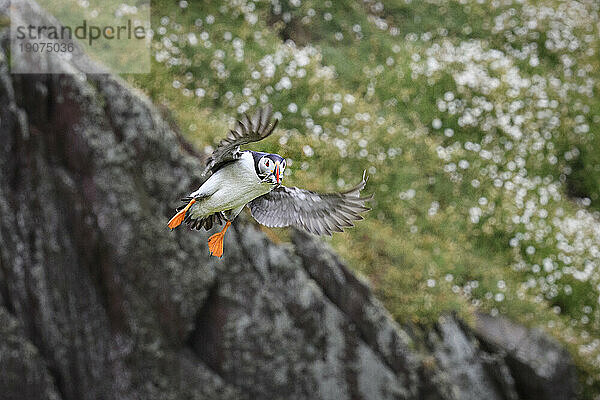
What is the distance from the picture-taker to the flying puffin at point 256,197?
1557 millimetres

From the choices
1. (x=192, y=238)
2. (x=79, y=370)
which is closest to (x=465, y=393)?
(x=192, y=238)

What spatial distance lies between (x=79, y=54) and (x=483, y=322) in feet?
18.3

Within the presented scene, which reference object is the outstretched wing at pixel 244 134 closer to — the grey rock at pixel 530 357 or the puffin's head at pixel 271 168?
the puffin's head at pixel 271 168

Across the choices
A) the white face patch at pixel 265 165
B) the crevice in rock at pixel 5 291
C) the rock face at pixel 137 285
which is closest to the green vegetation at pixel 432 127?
the rock face at pixel 137 285

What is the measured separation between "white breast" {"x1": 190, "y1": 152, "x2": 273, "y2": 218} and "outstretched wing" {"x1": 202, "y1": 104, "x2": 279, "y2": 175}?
3cm

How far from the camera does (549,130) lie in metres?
12.4

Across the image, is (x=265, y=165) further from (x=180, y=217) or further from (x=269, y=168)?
(x=180, y=217)

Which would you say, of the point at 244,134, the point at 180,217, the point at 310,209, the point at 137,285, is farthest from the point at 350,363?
the point at 244,134

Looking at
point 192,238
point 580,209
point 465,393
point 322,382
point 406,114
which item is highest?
point 406,114

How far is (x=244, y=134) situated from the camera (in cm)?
161

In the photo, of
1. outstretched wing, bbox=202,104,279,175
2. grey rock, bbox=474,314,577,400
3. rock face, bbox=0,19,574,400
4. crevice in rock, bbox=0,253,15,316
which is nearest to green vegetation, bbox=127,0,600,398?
grey rock, bbox=474,314,577,400

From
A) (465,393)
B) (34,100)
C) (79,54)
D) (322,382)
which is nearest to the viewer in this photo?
(34,100)

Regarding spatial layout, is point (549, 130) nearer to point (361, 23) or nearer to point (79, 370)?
point (361, 23)

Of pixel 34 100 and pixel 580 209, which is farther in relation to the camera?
pixel 580 209
